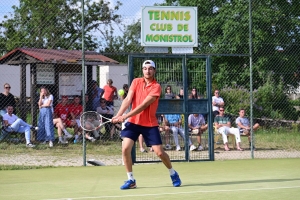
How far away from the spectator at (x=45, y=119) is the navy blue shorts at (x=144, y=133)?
6611 millimetres

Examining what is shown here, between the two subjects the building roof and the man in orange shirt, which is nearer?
the man in orange shirt

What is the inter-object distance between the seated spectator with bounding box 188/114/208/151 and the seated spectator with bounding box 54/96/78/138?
10.1 ft

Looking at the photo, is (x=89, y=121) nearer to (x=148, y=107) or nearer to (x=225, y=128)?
(x=148, y=107)

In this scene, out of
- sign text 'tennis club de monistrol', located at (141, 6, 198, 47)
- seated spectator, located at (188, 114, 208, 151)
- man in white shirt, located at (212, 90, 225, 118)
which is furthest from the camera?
man in white shirt, located at (212, 90, 225, 118)

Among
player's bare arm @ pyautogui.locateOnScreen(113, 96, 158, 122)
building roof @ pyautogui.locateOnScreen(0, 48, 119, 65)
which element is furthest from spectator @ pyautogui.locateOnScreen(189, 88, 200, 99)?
player's bare arm @ pyautogui.locateOnScreen(113, 96, 158, 122)

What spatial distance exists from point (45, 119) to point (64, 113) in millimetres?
796

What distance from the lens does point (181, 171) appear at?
495 inches

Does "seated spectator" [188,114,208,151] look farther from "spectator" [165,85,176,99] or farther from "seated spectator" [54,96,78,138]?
"seated spectator" [54,96,78,138]

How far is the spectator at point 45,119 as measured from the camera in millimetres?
16109

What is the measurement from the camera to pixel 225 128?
1683 cm

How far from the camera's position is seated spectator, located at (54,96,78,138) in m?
16.7

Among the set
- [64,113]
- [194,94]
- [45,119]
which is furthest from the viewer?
[64,113]

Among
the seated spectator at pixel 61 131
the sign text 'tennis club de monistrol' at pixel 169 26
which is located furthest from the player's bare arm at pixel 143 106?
the seated spectator at pixel 61 131

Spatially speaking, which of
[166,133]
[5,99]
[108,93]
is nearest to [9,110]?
[5,99]
